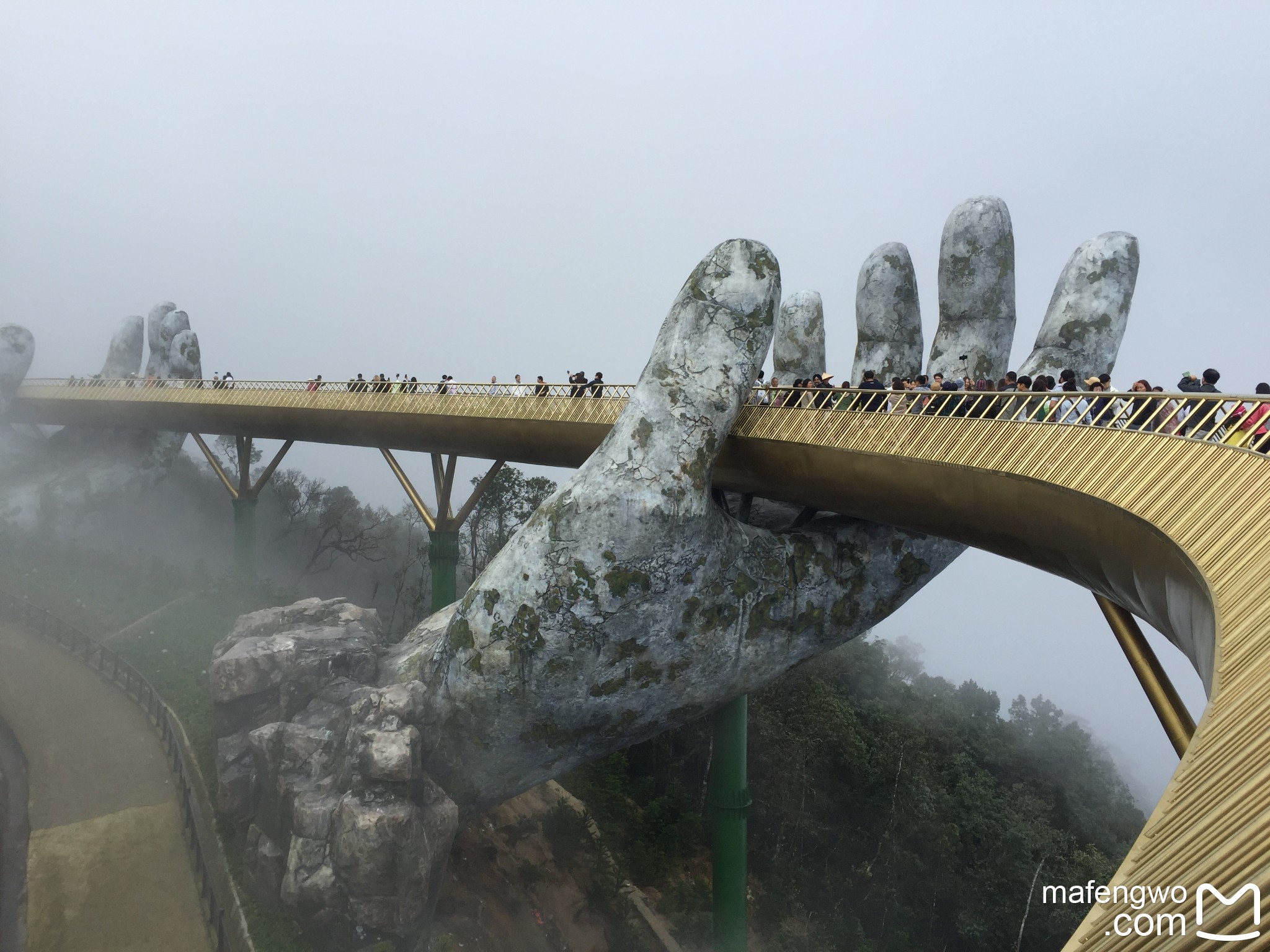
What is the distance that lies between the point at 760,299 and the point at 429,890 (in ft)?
39.2

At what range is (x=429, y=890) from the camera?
1476 centimetres

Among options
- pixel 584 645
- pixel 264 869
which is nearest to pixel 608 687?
pixel 584 645

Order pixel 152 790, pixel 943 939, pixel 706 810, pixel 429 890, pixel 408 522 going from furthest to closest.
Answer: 1. pixel 408 522
2. pixel 706 810
3. pixel 943 939
4. pixel 152 790
5. pixel 429 890

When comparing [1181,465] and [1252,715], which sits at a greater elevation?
[1181,465]

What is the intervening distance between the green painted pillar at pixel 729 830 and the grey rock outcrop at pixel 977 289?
875cm

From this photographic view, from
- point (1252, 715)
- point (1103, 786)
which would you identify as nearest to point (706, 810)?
point (1103, 786)

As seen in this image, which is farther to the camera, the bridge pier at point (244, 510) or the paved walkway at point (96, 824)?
the bridge pier at point (244, 510)

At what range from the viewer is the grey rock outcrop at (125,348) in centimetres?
4178

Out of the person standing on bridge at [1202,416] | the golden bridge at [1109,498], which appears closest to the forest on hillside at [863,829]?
the golden bridge at [1109,498]

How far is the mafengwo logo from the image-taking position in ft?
8.55

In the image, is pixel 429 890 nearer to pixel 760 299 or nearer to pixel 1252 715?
pixel 760 299

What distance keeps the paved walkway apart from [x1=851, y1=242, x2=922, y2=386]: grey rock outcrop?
16874 millimetres
